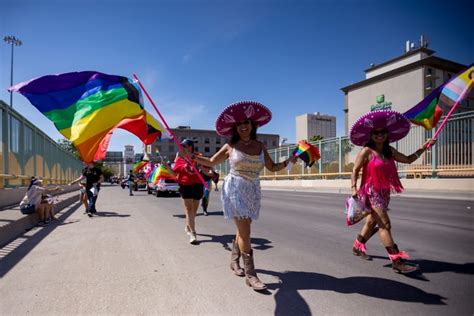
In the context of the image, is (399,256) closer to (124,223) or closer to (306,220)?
(306,220)

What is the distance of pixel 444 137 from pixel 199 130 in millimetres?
92697

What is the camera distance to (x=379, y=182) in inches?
165

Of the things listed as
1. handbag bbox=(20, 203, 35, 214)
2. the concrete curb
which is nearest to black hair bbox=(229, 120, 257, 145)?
the concrete curb

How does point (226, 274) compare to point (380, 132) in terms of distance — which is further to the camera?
point (380, 132)

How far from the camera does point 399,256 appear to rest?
399cm

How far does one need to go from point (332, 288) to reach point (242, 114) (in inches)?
85.0

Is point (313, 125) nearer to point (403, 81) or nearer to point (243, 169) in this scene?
point (403, 81)

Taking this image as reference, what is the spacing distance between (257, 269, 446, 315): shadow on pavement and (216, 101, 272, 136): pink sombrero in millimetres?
1870

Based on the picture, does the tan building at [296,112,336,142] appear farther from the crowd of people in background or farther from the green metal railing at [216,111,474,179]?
the crowd of people in background

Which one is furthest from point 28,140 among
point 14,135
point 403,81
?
point 403,81

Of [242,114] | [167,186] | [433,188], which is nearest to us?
[242,114]

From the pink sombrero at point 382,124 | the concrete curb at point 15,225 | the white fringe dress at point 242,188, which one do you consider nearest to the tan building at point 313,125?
the concrete curb at point 15,225

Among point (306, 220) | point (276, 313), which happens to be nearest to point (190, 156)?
point (276, 313)

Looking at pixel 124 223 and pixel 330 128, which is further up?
pixel 330 128
